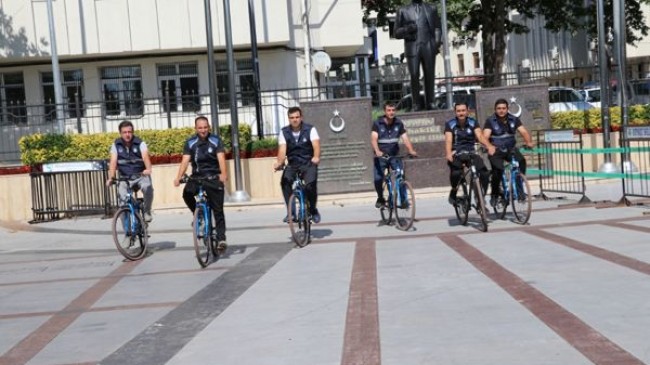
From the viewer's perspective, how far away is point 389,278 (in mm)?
9625

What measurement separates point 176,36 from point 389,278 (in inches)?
915

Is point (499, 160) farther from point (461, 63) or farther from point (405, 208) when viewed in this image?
point (461, 63)

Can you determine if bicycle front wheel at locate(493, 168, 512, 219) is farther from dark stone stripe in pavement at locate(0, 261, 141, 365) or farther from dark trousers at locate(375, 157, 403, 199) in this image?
dark stone stripe in pavement at locate(0, 261, 141, 365)

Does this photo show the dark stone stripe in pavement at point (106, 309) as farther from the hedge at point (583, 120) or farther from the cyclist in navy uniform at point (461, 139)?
the hedge at point (583, 120)

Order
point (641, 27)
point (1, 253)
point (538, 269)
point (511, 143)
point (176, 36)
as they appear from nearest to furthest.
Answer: point (538, 269), point (511, 143), point (1, 253), point (176, 36), point (641, 27)

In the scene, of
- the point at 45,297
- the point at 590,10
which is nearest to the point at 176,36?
the point at 590,10

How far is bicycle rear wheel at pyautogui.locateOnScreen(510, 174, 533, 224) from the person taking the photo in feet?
44.0

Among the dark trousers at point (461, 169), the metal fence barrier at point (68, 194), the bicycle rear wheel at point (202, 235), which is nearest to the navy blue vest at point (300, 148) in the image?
the bicycle rear wheel at point (202, 235)

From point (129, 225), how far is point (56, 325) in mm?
3979

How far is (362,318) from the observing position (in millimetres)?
7676

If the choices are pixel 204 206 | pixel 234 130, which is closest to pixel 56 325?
pixel 204 206

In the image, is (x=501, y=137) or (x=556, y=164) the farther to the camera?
(x=556, y=164)

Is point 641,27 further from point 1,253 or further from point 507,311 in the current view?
point 507,311

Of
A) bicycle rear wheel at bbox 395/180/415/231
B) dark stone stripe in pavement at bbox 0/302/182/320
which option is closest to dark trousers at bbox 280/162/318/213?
bicycle rear wheel at bbox 395/180/415/231
